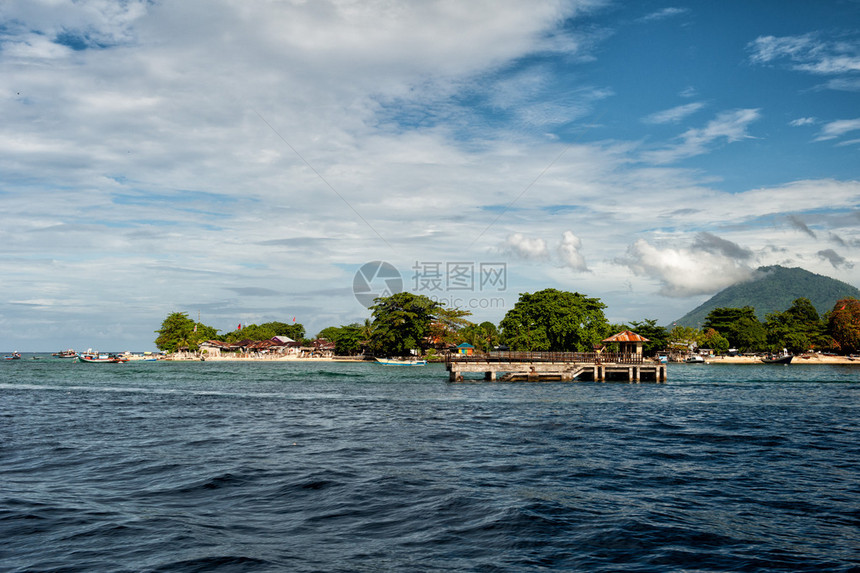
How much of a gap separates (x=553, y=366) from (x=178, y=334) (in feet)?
408

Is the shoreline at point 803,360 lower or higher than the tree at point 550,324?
lower

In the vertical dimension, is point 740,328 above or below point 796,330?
above

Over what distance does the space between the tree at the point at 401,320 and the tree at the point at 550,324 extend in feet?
109

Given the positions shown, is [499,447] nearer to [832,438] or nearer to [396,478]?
[396,478]

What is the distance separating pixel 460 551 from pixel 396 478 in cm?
539

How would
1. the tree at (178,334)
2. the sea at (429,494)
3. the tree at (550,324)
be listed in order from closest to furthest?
1. the sea at (429,494)
2. the tree at (550,324)
3. the tree at (178,334)

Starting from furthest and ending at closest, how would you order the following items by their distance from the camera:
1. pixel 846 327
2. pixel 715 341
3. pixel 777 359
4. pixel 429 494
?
pixel 715 341, pixel 777 359, pixel 846 327, pixel 429 494

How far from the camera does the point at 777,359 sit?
119688mm

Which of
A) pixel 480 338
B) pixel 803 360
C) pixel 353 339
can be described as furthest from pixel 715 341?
pixel 353 339

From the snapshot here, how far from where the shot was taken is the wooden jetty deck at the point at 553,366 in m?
55.4

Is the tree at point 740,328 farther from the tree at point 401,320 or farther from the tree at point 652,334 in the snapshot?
the tree at point 401,320

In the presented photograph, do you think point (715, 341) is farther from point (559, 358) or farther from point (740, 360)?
point (559, 358)

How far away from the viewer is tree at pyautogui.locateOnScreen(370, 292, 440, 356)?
384 ft

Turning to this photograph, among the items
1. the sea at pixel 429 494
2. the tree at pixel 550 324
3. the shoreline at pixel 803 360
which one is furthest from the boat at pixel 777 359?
the sea at pixel 429 494
